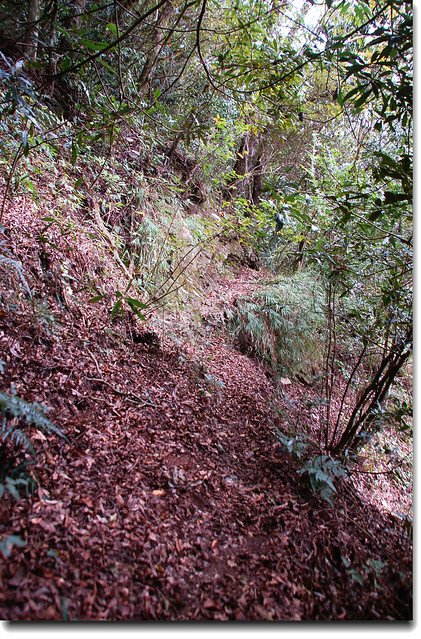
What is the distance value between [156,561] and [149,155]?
5.35 metres

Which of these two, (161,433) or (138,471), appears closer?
(138,471)

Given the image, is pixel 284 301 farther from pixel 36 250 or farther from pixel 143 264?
pixel 36 250

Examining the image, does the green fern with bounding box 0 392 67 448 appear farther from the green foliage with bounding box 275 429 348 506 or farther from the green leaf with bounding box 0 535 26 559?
the green foliage with bounding box 275 429 348 506

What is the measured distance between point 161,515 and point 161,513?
15mm

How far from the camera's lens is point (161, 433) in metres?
2.92

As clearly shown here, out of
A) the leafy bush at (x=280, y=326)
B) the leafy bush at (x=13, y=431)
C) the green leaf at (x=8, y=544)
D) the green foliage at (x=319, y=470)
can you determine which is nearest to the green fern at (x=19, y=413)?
the leafy bush at (x=13, y=431)

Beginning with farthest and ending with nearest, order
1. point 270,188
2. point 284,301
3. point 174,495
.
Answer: point 284,301
point 270,188
point 174,495

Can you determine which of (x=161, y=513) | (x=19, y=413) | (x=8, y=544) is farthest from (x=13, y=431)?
(x=161, y=513)

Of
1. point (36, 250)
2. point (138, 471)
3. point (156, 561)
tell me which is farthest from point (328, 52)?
point (156, 561)

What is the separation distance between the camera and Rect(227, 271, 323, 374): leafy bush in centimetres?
552

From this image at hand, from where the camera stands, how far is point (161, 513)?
2.22 m

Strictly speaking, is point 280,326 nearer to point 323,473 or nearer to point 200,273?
point 200,273

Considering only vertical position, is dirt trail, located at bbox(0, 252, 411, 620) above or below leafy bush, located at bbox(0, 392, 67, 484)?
below

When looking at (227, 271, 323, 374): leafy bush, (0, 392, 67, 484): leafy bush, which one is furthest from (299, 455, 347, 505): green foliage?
(227, 271, 323, 374): leafy bush
